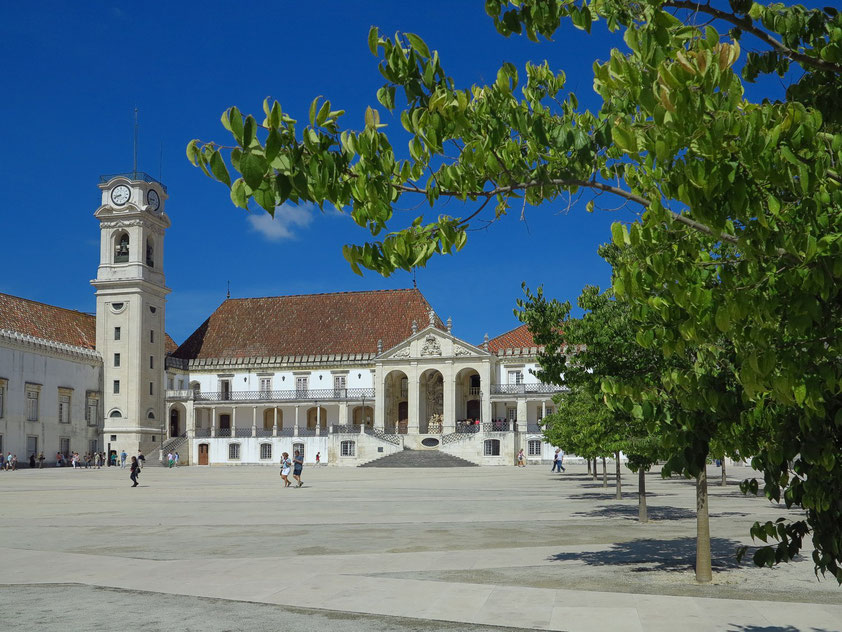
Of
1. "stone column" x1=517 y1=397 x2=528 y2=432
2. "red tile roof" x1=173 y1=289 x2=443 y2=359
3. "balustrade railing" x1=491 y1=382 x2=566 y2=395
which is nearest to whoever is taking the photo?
"stone column" x1=517 y1=397 x2=528 y2=432

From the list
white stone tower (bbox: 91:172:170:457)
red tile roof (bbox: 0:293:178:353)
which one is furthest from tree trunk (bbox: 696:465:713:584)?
white stone tower (bbox: 91:172:170:457)

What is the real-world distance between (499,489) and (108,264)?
167 feet

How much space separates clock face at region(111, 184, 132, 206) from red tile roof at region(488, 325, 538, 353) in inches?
1320

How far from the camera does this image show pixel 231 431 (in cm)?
7575

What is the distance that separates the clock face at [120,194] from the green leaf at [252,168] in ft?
248

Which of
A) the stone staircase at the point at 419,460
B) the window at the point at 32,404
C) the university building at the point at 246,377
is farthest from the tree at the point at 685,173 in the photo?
the window at the point at 32,404

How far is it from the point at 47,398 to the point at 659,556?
60842 mm

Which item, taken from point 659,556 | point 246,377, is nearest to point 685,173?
point 659,556

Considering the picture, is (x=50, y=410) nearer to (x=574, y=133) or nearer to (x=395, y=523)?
(x=395, y=523)

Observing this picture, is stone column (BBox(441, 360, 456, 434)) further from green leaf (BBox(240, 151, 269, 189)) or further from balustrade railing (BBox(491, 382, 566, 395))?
green leaf (BBox(240, 151, 269, 189))

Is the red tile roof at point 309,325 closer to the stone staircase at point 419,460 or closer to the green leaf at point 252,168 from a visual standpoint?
the stone staircase at point 419,460

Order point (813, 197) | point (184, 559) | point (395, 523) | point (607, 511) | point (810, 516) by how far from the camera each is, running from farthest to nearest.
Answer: point (607, 511) → point (395, 523) → point (184, 559) → point (810, 516) → point (813, 197)

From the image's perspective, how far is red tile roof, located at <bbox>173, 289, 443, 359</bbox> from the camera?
8188 cm

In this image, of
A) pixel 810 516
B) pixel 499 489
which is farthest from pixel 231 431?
pixel 810 516
